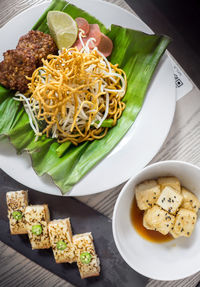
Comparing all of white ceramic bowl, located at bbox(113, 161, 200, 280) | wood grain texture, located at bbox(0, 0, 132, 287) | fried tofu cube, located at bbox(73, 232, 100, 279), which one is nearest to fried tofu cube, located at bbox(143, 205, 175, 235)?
white ceramic bowl, located at bbox(113, 161, 200, 280)

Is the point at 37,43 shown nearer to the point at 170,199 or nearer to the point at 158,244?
the point at 170,199

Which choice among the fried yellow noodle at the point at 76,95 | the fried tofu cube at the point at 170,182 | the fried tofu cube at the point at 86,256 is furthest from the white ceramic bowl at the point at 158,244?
the fried yellow noodle at the point at 76,95

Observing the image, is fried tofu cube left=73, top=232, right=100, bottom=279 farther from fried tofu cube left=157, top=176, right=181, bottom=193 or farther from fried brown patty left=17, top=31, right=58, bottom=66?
fried brown patty left=17, top=31, right=58, bottom=66

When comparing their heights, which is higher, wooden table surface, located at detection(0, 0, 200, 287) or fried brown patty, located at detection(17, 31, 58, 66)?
fried brown patty, located at detection(17, 31, 58, 66)

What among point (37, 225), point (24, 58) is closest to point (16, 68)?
point (24, 58)

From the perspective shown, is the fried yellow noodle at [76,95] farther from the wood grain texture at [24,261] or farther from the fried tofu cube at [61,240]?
the fried tofu cube at [61,240]

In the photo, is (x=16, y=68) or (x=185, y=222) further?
(x=16, y=68)

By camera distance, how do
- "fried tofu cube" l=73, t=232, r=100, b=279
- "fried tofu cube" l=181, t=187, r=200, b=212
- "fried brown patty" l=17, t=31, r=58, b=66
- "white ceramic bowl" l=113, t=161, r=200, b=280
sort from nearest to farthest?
"white ceramic bowl" l=113, t=161, r=200, b=280, "fried tofu cube" l=181, t=187, r=200, b=212, "fried brown patty" l=17, t=31, r=58, b=66, "fried tofu cube" l=73, t=232, r=100, b=279
